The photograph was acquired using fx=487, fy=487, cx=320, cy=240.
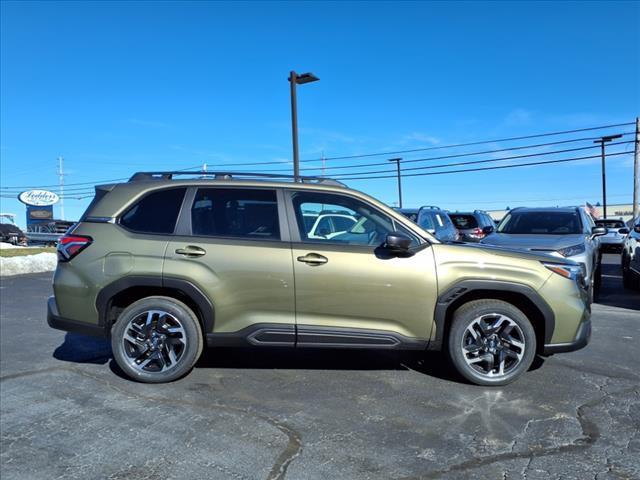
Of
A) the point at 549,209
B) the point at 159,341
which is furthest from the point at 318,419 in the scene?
the point at 549,209

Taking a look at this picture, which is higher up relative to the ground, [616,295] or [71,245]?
[71,245]

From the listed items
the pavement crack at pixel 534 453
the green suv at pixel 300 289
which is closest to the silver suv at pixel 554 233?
the green suv at pixel 300 289

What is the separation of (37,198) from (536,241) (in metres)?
48.2

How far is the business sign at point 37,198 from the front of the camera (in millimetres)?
44344

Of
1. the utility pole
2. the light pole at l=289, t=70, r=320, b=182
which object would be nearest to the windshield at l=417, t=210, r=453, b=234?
the light pole at l=289, t=70, r=320, b=182

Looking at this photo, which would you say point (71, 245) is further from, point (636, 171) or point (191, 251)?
point (636, 171)

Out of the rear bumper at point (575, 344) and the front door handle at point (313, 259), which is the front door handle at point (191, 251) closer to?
the front door handle at point (313, 259)

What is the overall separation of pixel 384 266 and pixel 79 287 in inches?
110

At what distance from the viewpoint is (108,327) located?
14.9ft

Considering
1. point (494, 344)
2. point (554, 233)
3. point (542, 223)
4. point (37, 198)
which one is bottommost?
point (494, 344)

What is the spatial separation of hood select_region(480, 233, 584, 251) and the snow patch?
39.5 feet

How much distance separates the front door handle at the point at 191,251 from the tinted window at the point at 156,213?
0.83 ft

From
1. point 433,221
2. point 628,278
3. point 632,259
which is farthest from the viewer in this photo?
point 433,221

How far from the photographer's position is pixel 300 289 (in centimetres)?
430
